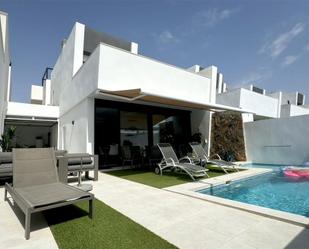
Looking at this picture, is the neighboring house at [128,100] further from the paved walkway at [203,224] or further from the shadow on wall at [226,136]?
the paved walkway at [203,224]

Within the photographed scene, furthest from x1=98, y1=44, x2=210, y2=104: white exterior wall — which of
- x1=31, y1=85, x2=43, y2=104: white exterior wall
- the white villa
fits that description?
x1=31, y1=85, x2=43, y2=104: white exterior wall

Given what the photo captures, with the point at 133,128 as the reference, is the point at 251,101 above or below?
above

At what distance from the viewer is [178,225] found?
5.15 m

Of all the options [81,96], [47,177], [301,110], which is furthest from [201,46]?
[301,110]

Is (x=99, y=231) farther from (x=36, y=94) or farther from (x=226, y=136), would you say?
(x=36, y=94)

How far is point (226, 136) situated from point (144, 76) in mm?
9754

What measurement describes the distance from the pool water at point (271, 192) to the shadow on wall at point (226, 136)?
6727mm

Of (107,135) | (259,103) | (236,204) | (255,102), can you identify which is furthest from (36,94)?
(236,204)

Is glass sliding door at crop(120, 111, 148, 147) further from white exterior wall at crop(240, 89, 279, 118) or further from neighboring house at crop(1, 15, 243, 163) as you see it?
white exterior wall at crop(240, 89, 279, 118)

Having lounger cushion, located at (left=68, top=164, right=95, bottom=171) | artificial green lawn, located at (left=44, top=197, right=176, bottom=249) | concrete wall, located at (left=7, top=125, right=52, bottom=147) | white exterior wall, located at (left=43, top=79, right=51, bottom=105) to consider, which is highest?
white exterior wall, located at (left=43, top=79, right=51, bottom=105)

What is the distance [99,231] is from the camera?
480 cm

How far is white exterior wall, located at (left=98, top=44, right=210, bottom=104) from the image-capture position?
14.2 m

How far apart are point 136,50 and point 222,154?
19.4 metres

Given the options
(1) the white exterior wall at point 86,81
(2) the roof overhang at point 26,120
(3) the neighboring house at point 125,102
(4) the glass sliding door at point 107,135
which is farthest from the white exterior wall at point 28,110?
(4) the glass sliding door at point 107,135
